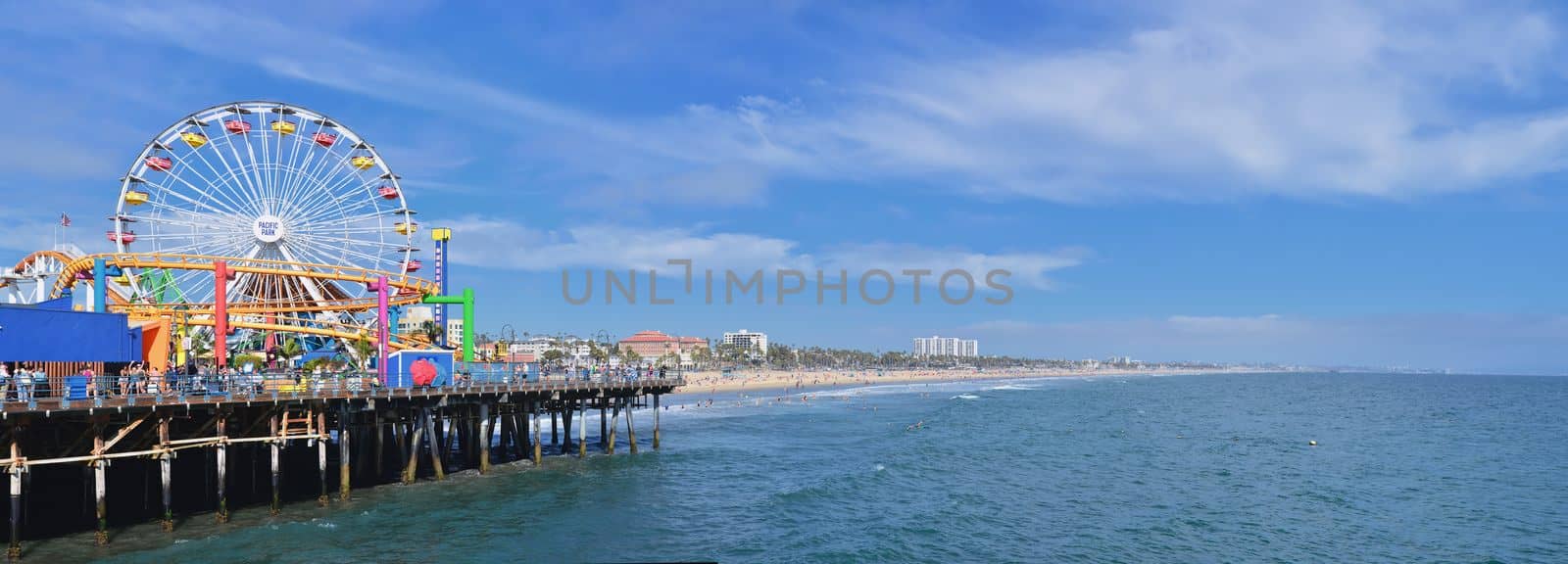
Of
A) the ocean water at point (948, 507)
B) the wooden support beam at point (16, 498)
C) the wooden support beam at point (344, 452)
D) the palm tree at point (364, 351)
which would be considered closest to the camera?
the wooden support beam at point (16, 498)

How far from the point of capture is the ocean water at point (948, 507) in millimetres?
25484

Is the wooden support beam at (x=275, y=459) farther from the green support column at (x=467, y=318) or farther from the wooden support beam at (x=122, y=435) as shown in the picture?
the green support column at (x=467, y=318)

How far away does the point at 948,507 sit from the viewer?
3344 cm

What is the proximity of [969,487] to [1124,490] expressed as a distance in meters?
6.03

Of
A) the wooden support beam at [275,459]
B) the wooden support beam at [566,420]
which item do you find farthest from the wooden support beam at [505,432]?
the wooden support beam at [275,459]

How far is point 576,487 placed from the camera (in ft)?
113

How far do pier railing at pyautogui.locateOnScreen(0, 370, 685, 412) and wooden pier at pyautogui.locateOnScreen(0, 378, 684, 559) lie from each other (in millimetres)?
90

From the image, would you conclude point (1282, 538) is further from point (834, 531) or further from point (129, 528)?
point (129, 528)

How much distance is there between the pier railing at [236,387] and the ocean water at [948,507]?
11.1ft

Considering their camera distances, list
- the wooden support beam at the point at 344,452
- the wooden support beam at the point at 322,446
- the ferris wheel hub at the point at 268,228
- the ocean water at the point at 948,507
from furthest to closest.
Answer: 1. the ferris wheel hub at the point at 268,228
2. the wooden support beam at the point at 344,452
3. the wooden support beam at the point at 322,446
4. the ocean water at the point at 948,507

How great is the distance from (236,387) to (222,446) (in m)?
3.18

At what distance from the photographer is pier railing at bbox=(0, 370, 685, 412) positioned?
2259cm

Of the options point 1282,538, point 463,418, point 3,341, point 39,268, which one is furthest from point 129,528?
point 39,268

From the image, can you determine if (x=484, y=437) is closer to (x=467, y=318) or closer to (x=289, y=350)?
(x=467, y=318)
